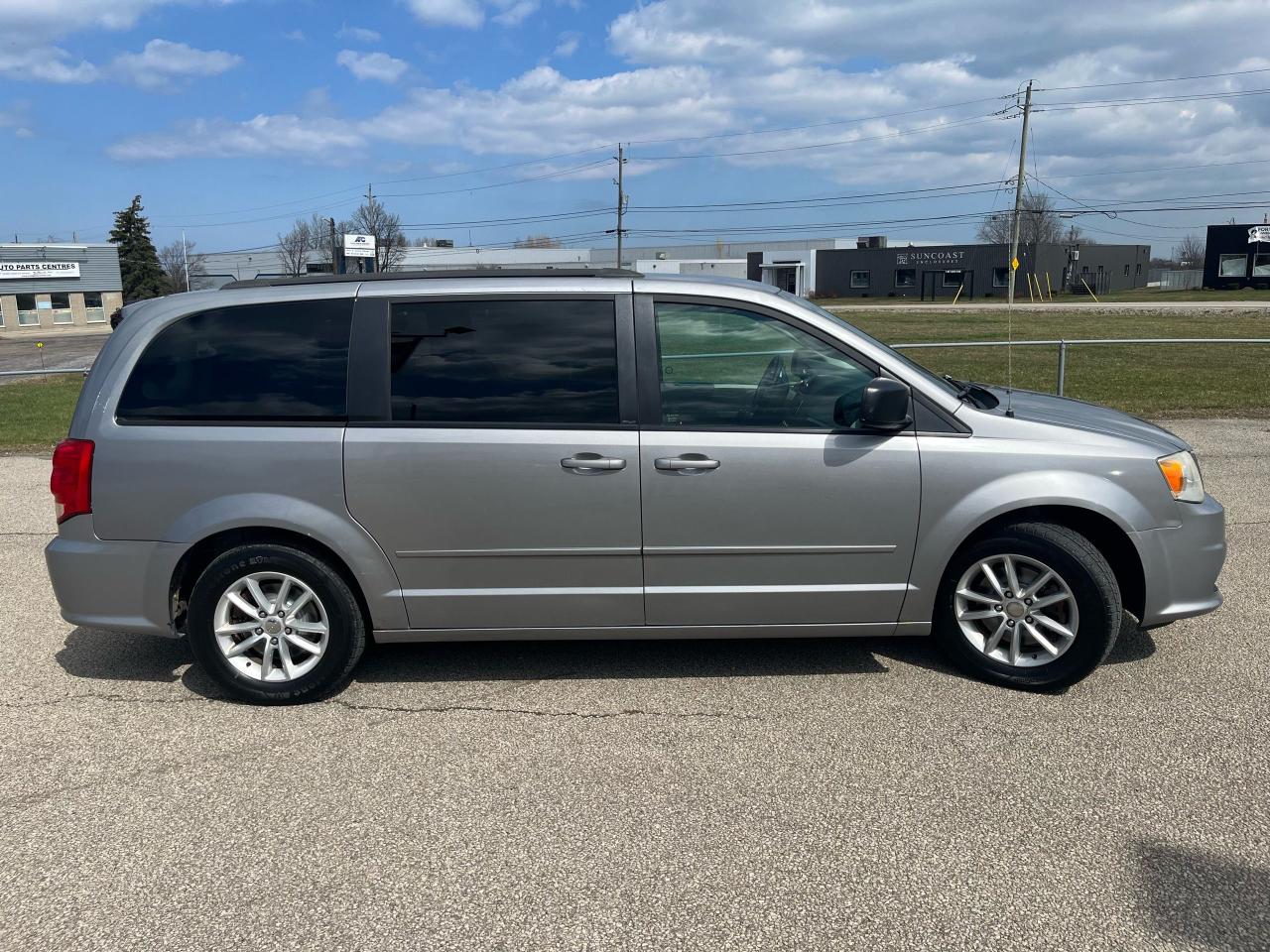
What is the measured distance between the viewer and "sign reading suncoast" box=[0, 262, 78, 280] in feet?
217

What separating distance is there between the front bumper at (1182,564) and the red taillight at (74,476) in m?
4.55

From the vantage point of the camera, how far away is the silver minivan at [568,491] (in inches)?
171

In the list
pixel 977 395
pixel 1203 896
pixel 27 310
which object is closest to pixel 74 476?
pixel 977 395

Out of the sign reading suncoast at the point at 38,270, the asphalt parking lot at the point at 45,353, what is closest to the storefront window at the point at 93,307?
the sign reading suncoast at the point at 38,270

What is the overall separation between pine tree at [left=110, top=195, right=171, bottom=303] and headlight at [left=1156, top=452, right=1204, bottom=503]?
81587 millimetres

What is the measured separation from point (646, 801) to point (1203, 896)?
5.80 feet

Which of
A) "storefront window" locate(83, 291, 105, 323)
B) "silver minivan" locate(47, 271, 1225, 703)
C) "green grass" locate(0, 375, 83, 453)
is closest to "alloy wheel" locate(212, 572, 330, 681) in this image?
"silver minivan" locate(47, 271, 1225, 703)

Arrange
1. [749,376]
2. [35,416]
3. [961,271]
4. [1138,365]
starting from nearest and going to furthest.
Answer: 1. [749,376]
2. [35,416]
3. [1138,365]
4. [961,271]

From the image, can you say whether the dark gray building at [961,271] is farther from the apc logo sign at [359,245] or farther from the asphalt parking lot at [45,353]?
the asphalt parking lot at [45,353]

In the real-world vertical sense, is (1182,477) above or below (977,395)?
below

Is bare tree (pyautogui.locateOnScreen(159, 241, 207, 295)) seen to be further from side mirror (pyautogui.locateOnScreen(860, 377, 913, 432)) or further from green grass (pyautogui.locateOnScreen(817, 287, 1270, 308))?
side mirror (pyautogui.locateOnScreen(860, 377, 913, 432))

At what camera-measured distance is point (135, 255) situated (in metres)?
76.9

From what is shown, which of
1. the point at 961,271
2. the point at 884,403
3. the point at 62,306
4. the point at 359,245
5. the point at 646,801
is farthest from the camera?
the point at 961,271

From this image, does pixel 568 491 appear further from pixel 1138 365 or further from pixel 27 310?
pixel 27 310
